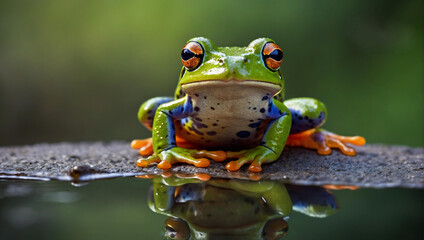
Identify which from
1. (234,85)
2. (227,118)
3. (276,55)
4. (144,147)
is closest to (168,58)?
(144,147)

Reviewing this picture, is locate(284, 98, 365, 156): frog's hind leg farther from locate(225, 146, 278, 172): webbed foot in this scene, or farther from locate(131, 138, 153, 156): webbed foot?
locate(131, 138, 153, 156): webbed foot

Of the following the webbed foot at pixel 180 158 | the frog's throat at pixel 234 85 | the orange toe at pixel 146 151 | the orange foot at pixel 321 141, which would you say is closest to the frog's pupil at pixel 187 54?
the frog's throat at pixel 234 85

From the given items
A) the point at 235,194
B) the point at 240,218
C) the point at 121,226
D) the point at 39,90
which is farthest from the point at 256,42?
the point at 39,90

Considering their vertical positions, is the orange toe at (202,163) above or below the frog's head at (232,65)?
below

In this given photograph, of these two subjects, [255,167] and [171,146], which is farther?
[171,146]

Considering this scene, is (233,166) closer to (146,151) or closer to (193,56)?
(193,56)

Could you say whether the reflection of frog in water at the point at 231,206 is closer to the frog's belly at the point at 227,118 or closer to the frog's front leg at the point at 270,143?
the frog's front leg at the point at 270,143
